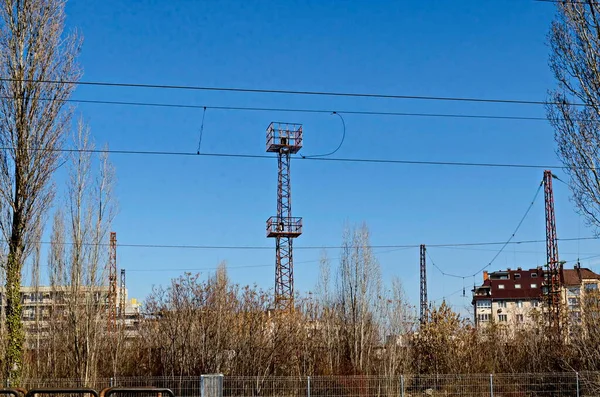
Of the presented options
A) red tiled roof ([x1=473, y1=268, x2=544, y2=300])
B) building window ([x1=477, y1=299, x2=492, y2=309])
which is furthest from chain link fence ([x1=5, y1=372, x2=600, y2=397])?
building window ([x1=477, y1=299, x2=492, y2=309])

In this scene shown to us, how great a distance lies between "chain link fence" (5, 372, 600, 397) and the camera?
23266 millimetres

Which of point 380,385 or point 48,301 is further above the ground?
point 48,301

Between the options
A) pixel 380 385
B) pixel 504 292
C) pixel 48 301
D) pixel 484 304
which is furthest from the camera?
pixel 484 304

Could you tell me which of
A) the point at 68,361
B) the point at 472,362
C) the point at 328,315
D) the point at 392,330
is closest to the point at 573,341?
the point at 472,362

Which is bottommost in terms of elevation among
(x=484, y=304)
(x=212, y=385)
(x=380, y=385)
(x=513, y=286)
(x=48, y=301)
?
(x=380, y=385)

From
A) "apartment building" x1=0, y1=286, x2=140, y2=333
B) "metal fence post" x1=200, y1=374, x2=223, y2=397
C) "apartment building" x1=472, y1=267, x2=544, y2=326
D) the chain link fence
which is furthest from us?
"apartment building" x1=472, y1=267, x2=544, y2=326

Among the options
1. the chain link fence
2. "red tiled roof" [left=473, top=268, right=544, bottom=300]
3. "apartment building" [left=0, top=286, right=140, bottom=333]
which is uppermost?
"red tiled roof" [left=473, top=268, right=544, bottom=300]

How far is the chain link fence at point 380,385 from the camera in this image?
23266mm

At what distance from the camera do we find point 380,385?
2495 centimetres

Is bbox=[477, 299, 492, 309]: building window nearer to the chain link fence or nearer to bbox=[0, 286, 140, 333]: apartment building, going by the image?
the chain link fence

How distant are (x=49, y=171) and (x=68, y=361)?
9.98 meters

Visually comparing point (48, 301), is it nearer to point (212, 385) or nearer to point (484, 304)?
point (212, 385)

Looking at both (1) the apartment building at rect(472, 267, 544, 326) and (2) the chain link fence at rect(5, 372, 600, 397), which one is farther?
(1) the apartment building at rect(472, 267, 544, 326)

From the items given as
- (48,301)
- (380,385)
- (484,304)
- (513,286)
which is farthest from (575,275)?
(48,301)
